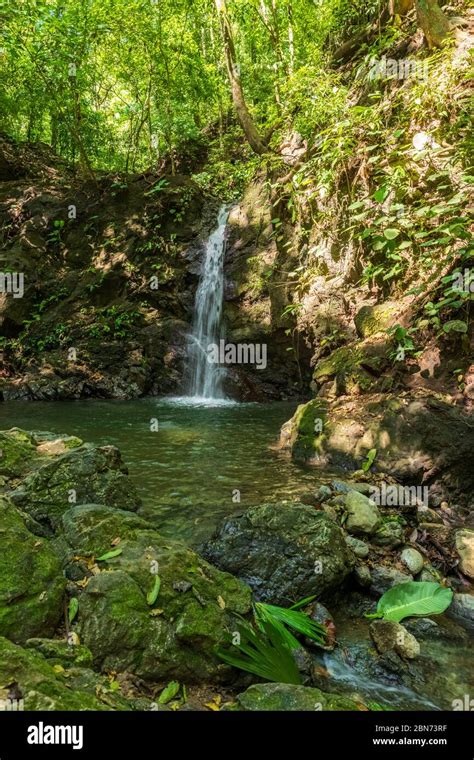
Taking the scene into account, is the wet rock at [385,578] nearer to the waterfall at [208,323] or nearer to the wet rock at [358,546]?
the wet rock at [358,546]

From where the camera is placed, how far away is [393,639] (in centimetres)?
299

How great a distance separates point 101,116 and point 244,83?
5.80 m

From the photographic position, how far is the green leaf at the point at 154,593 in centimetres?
273

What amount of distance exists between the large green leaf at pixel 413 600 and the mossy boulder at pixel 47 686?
6.56 feet

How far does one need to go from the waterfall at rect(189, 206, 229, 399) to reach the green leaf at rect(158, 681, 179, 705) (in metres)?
9.37

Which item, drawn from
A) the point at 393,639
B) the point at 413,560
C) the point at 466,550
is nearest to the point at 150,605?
the point at 393,639

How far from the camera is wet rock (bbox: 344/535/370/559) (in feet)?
12.6

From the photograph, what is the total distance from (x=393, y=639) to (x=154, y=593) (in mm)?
1580

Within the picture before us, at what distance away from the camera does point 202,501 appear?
493cm

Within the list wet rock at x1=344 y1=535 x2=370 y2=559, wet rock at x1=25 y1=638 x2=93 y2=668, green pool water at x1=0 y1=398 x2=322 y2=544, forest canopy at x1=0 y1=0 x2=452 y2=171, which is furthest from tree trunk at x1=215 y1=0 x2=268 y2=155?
wet rock at x1=25 y1=638 x2=93 y2=668

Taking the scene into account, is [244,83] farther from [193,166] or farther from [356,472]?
[356,472]

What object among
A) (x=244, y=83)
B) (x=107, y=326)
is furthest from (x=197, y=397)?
(x=244, y=83)

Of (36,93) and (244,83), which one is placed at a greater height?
(244,83)

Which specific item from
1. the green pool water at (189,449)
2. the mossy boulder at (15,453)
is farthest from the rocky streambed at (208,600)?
the green pool water at (189,449)
